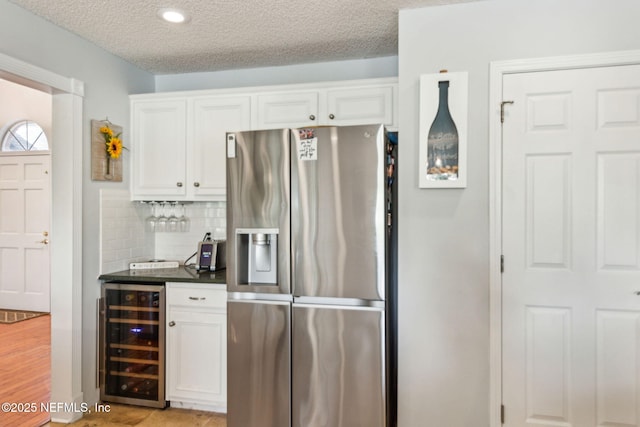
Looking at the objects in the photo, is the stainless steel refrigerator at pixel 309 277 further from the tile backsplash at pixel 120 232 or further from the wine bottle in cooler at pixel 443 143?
the tile backsplash at pixel 120 232

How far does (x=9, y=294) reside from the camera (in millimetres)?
5082

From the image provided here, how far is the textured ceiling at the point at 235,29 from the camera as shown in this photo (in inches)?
90.0

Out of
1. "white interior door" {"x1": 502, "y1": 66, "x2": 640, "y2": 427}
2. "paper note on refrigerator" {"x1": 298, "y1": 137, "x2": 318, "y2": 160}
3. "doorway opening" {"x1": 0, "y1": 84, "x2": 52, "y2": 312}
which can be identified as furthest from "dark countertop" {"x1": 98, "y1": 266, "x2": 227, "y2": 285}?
"doorway opening" {"x1": 0, "y1": 84, "x2": 52, "y2": 312}

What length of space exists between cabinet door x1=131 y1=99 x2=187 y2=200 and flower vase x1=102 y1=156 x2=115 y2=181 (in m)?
0.23

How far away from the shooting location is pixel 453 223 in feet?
7.39

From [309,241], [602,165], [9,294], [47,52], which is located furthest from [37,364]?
[602,165]

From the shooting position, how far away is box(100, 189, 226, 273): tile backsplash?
116 inches

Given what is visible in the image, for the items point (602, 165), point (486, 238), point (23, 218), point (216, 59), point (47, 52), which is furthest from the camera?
point (23, 218)

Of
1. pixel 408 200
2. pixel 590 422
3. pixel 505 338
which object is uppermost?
pixel 408 200

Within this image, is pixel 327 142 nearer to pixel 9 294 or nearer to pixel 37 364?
pixel 37 364

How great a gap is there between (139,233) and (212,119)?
114 cm

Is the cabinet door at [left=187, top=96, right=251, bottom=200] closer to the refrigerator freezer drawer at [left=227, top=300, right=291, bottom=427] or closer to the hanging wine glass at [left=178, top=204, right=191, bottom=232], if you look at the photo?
the hanging wine glass at [left=178, top=204, right=191, bottom=232]

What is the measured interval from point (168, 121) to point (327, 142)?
161cm

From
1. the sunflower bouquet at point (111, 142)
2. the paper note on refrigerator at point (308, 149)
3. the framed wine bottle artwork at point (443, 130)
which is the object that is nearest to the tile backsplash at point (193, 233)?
the sunflower bouquet at point (111, 142)
